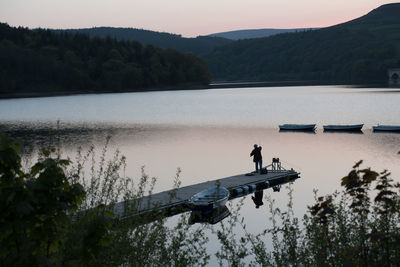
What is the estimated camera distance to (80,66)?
592 ft

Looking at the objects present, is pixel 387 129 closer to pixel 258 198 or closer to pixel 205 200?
pixel 258 198

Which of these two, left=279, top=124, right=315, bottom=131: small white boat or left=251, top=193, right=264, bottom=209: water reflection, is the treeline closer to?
left=279, top=124, right=315, bottom=131: small white boat

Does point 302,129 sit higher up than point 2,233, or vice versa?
point 2,233

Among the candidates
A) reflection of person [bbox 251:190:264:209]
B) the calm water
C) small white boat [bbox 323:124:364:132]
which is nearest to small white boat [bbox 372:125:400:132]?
the calm water

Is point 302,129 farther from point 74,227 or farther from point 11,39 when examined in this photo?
point 11,39

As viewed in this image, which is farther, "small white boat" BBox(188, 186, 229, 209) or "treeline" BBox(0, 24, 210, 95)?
"treeline" BBox(0, 24, 210, 95)

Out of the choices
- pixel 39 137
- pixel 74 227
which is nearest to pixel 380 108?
pixel 39 137

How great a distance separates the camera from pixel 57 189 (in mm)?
6668

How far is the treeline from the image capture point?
6767 inches

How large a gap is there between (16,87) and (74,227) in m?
163

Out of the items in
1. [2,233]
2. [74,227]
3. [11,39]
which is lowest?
[74,227]

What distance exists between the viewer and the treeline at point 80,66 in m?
172

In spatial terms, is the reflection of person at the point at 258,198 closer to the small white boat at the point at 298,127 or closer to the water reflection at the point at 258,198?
the water reflection at the point at 258,198

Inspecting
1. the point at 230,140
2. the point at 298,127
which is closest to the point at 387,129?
the point at 298,127
